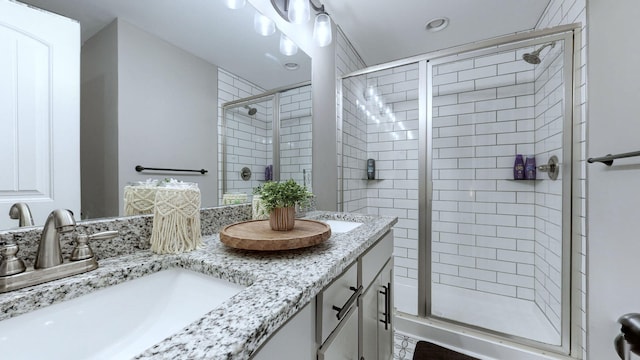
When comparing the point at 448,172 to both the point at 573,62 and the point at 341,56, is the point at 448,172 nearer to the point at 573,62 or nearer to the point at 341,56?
the point at 573,62

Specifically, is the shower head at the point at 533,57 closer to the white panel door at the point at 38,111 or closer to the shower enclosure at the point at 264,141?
the shower enclosure at the point at 264,141

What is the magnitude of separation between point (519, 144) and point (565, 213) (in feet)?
2.56

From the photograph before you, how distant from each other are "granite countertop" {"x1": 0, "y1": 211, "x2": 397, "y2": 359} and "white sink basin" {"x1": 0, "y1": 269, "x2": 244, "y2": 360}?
0.8 inches

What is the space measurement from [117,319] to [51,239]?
0.72 feet

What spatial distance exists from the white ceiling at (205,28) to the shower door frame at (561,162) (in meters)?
1.01

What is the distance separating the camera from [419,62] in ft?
6.05

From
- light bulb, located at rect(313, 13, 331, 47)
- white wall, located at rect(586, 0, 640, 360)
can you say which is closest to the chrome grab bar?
white wall, located at rect(586, 0, 640, 360)

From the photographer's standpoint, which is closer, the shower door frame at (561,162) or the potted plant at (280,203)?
the potted plant at (280,203)

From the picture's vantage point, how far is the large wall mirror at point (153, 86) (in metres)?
0.65

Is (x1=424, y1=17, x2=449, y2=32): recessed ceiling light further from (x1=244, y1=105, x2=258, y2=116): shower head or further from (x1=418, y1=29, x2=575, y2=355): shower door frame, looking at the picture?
A: (x1=244, y1=105, x2=258, y2=116): shower head

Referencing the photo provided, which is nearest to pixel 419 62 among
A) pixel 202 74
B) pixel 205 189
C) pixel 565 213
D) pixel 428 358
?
pixel 565 213

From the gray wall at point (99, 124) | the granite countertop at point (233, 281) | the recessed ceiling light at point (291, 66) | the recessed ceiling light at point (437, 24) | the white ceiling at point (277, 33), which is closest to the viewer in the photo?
the granite countertop at point (233, 281)

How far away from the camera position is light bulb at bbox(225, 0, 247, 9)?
106 cm

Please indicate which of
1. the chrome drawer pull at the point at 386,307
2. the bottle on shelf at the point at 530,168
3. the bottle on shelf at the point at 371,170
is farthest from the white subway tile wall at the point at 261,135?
the bottle on shelf at the point at 530,168
